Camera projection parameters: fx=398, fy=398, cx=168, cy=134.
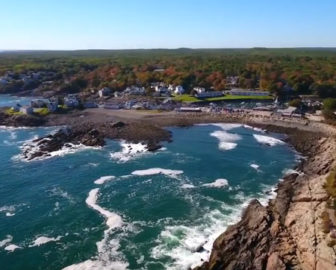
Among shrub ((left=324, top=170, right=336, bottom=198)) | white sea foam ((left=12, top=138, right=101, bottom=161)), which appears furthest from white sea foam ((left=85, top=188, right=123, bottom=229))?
shrub ((left=324, top=170, right=336, bottom=198))

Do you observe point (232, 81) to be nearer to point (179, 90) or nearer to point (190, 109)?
point (179, 90)

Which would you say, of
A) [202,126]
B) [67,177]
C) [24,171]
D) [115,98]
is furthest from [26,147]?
[115,98]

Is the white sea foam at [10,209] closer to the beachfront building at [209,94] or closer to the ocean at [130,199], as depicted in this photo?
the ocean at [130,199]

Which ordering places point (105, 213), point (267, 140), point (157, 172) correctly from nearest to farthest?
point (105, 213), point (157, 172), point (267, 140)

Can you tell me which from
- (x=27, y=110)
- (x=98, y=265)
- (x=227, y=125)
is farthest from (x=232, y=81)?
(x=98, y=265)

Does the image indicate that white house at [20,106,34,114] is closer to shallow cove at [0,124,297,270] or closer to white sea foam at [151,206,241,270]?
shallow cove at [0,124,297,270]

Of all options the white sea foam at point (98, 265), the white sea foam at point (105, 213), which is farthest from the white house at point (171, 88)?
the white sea foam at point (98, 265)
